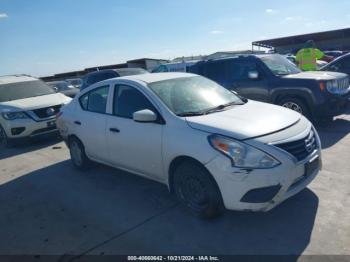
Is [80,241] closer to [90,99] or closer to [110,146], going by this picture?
[110,146]

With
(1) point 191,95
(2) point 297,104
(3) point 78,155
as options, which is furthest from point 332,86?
(3) point 78,155

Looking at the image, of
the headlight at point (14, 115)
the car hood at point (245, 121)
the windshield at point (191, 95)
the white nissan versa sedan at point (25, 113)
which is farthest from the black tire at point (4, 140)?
the car hood at point (245, 121)

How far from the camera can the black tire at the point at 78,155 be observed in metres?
5.84

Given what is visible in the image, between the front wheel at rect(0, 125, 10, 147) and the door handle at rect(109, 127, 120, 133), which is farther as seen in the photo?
the front wheel at rect(0, 125, 10, 147)

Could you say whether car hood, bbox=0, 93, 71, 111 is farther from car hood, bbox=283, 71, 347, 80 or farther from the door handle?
car hood, bbox=283, 71, 347, 80

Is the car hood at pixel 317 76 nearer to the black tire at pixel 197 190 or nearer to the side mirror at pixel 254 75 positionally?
the side mirror at pixel 254 75

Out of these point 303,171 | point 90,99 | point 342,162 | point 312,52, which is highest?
point 312,52

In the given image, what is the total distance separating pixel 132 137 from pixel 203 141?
4.18ft

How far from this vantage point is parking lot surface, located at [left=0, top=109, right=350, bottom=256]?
3.30 metres

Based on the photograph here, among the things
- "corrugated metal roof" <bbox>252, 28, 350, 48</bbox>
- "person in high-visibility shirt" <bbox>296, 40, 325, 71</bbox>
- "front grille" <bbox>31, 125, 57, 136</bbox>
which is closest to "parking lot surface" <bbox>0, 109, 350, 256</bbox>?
"front grille" <bbox>31, 125, 57, 136</bbox>

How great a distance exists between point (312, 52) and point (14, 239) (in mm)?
13888

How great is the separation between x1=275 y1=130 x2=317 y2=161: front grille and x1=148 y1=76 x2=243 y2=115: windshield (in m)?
1.17

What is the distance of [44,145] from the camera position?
8.58 meters

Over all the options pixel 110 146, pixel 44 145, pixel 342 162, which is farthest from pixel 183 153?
pixel 44 145
